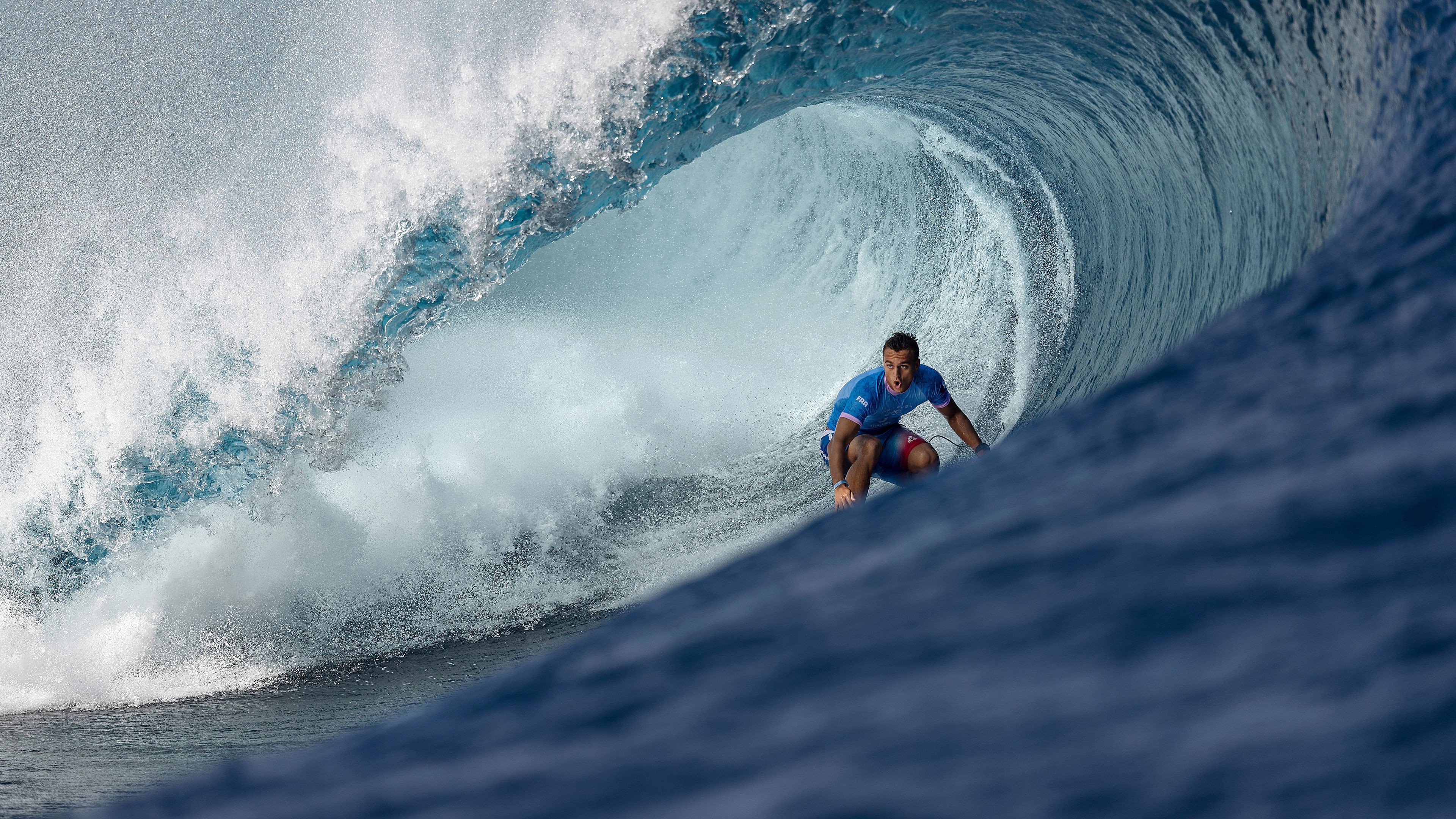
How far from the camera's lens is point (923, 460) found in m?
3.56

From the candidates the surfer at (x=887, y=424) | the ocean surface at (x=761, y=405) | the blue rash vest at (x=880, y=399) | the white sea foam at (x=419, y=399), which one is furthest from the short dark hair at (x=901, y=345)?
the white sea foam at (x=419, y=399)

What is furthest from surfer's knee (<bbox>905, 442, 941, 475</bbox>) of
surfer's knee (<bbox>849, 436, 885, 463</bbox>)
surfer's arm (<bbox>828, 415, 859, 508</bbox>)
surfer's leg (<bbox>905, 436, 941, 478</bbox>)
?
surfer's arm (<bbox>828, 415, 859, 508</bbox>)

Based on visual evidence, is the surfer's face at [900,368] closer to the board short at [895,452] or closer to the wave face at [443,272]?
the board short at [895,452]

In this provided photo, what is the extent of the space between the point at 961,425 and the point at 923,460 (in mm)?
223

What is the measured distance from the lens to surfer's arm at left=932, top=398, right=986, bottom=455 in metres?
3.34

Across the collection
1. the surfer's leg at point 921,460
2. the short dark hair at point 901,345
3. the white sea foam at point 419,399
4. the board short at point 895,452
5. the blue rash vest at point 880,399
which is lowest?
the surfer's leg at point 921,460

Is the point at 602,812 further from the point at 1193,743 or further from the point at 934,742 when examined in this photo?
the point at 1193,743

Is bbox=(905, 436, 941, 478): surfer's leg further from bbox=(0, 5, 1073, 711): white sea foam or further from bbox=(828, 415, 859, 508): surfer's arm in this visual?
bbox=(0, 5, 1073, 711): white sea foam

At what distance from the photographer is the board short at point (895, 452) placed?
3.59 meters

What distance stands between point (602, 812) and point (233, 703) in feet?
11.5

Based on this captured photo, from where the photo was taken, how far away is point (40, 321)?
479 cm

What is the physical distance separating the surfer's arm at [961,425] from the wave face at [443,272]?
106cm

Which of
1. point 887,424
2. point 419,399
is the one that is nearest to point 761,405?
point 419,399

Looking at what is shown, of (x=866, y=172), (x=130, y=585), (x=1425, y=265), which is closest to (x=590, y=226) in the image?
(x=866, y=172)
